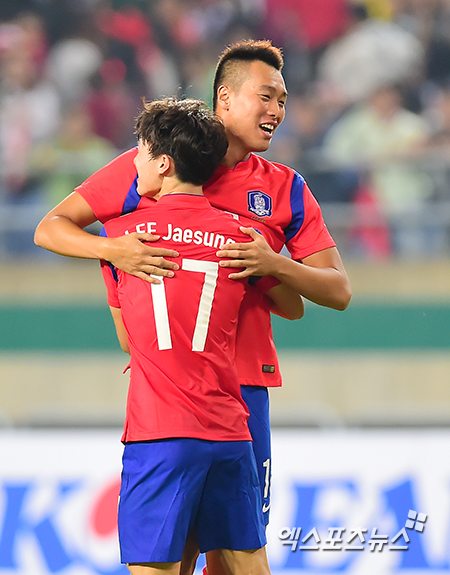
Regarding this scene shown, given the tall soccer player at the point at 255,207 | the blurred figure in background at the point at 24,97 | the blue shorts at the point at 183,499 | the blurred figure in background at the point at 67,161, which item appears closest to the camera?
the blue shorts at the point at 183,499

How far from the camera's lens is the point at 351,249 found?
618cm

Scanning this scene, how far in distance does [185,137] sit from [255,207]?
0.38m

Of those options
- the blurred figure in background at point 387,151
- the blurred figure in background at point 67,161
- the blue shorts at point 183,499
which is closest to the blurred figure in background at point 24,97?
→ the blurred figure in background at point 67,161

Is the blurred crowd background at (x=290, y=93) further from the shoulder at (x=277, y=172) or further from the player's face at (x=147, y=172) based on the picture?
the player's face at (x=147, y=172)

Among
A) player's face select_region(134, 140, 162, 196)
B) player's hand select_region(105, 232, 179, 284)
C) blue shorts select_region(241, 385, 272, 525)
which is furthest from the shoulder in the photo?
A: blue shorts select_region(241, 385, 272, 525)

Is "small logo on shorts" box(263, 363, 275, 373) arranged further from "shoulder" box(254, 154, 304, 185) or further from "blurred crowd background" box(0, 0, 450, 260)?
"blurred crowd background" box(0, 0, 450, 260)

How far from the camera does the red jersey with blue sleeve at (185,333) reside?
2.21 meters

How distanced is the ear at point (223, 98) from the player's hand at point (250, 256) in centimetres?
49

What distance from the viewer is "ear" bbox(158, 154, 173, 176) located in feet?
7.54

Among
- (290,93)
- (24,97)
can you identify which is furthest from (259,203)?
(24,97)

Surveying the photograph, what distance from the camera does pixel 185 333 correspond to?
2.23m

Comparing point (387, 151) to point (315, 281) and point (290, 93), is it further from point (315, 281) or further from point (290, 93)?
point (315, 281)

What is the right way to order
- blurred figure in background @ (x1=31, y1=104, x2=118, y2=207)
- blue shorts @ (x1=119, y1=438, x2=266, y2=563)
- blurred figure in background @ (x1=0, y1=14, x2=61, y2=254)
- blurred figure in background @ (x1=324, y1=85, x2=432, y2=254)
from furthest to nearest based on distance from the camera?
blurred figure in background @ (x1=0, y1=14, x2=61, y2=254), blurred figure in background @ (x1=31, y1=104, x2=118, y2=207), blurred figure in background @ (x1=324, y1=85, x2=432, y2=254), blue shorts @ (x1=119, y1=438, x2=266, y2=563)

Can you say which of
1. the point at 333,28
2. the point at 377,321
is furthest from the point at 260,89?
the point at 333,28
